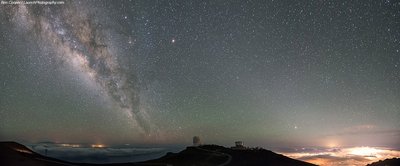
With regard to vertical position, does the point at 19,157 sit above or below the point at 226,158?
above

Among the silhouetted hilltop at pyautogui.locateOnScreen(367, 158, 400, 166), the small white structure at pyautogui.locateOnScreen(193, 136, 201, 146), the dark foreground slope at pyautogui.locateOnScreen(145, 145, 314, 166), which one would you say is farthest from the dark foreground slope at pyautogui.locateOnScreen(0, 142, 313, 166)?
the silhouetted hilltop at pyautogui.locateOnScreen(367, 158, 400, 166)

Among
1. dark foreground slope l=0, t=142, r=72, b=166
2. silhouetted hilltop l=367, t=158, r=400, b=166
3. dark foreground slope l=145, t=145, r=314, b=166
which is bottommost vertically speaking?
silhouetted hilltop l=367, t=158, r=400, b=166

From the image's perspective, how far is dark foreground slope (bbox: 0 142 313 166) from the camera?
40.8 meters

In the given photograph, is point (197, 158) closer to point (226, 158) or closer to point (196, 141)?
point (226, 158)

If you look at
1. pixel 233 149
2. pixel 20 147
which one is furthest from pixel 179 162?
pixel 20 147

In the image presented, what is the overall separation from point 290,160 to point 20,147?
4529 centimetres

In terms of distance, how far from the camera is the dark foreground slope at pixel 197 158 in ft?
134

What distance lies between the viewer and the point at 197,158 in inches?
2127

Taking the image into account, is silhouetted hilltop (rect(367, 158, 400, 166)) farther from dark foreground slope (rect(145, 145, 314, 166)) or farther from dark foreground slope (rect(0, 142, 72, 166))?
dark foreground slope (rect(0, 142, 72, 166))

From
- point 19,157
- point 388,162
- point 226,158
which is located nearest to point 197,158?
point 226,158

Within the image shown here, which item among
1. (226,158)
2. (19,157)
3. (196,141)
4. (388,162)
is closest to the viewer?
(19,157)

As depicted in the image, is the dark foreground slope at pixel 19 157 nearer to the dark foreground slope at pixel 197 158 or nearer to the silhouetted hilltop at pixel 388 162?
the dark foreground slope at pixel 197 158

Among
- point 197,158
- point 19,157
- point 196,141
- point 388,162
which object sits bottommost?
point 388,162

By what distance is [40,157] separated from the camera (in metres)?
44.8
